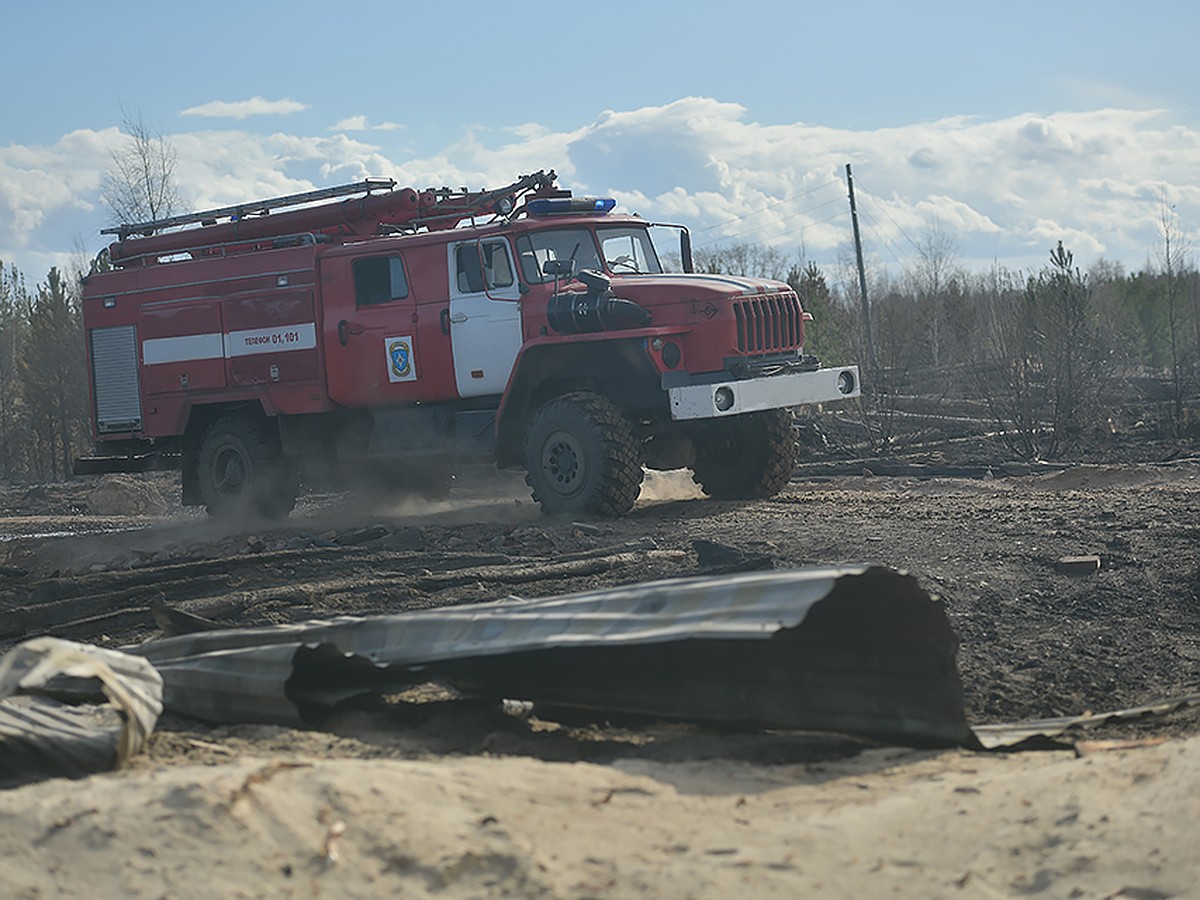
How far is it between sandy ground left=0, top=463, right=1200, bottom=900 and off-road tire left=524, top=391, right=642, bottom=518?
2.51 metres

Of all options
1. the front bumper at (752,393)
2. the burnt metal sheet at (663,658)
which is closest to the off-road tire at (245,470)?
the front bumper at (752,393)

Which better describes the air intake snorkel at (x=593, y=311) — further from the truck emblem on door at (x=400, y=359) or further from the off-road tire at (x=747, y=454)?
the truck emblem on door at (x=400, y=359)

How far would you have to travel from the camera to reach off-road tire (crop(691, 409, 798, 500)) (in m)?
12.9

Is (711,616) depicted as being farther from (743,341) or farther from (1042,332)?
(1042,332)

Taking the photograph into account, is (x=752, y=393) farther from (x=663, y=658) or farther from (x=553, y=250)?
(x=663, y=658)

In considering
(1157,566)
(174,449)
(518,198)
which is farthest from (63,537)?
(1157,566)

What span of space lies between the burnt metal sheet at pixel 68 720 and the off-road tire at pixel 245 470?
9735 mm

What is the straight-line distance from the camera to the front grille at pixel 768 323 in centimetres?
1207

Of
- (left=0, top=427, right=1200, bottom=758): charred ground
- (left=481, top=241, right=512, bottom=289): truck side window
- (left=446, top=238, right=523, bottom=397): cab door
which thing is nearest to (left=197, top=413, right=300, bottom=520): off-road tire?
(left=0, top=427, right=1200, bottom=758): charred ground

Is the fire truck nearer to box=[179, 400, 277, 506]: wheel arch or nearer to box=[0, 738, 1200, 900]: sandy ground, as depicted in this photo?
box=[179, 400, 277, 506]: wheel arch

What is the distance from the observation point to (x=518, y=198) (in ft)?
46.3

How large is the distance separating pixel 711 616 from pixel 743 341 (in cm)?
716

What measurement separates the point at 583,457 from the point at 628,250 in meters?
2.30

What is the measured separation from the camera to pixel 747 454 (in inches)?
517
